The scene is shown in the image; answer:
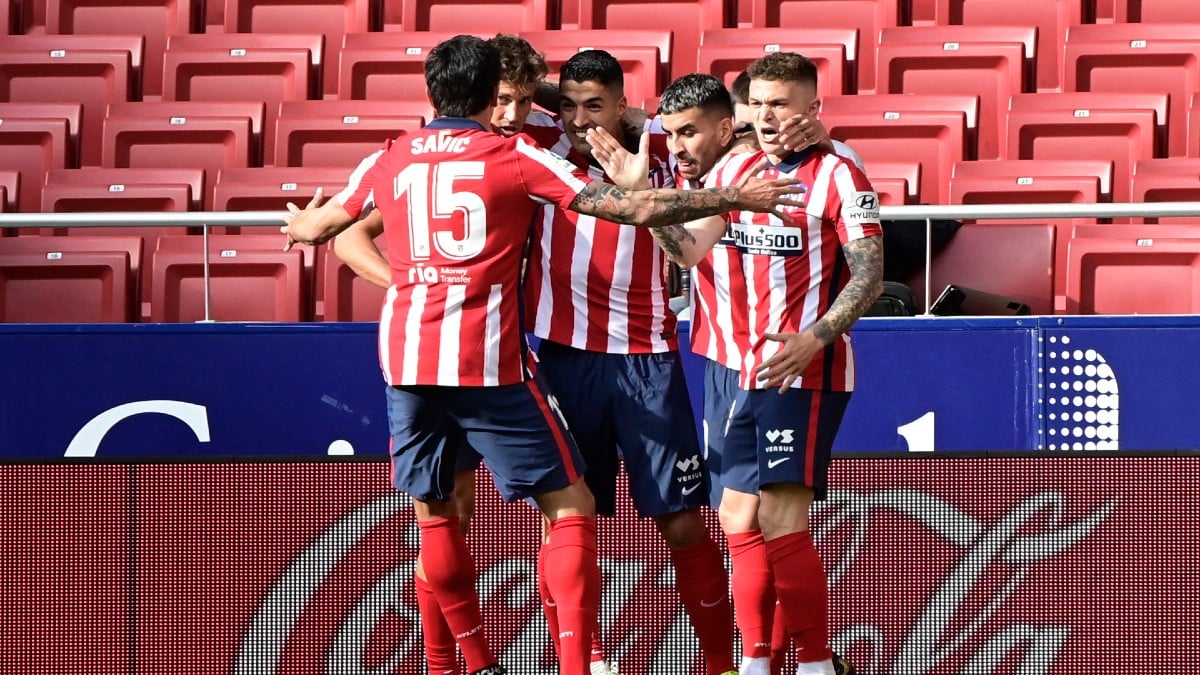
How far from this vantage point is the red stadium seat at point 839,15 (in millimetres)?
8753

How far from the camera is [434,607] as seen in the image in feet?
14.6

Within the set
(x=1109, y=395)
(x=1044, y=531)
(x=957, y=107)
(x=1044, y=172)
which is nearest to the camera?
(x=1044, y=531)

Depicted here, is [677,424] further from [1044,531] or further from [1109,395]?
[1109,395]

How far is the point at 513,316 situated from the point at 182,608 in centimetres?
131

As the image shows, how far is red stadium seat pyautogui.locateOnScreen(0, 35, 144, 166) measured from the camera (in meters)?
8.98

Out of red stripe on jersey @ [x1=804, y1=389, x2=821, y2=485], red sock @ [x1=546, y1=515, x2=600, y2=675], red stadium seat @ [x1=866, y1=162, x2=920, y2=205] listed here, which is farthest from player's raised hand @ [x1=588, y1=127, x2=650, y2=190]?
red stadium seat @ [x1=866, y1=162, x2=920, y2=205]

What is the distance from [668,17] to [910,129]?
1800mm

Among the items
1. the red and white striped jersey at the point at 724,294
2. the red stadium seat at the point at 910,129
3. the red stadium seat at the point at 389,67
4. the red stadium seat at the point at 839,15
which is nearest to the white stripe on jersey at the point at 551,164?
Answer: the red and white striped jersey at the point at 724,294

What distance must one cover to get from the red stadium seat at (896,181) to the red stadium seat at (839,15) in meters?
1.40

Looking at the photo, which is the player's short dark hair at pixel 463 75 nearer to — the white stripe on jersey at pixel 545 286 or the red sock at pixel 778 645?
the white stripe on jersey at pixel 545 286

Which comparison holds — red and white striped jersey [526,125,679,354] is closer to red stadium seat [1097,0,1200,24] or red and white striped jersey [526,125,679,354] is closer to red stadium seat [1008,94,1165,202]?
red stadium seat [1008,94,1165,202]

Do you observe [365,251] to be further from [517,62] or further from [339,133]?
[339,133]

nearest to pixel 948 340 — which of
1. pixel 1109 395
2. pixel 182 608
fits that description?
pixel 1109 395

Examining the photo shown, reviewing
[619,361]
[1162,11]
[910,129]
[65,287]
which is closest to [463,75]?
[619,361]
